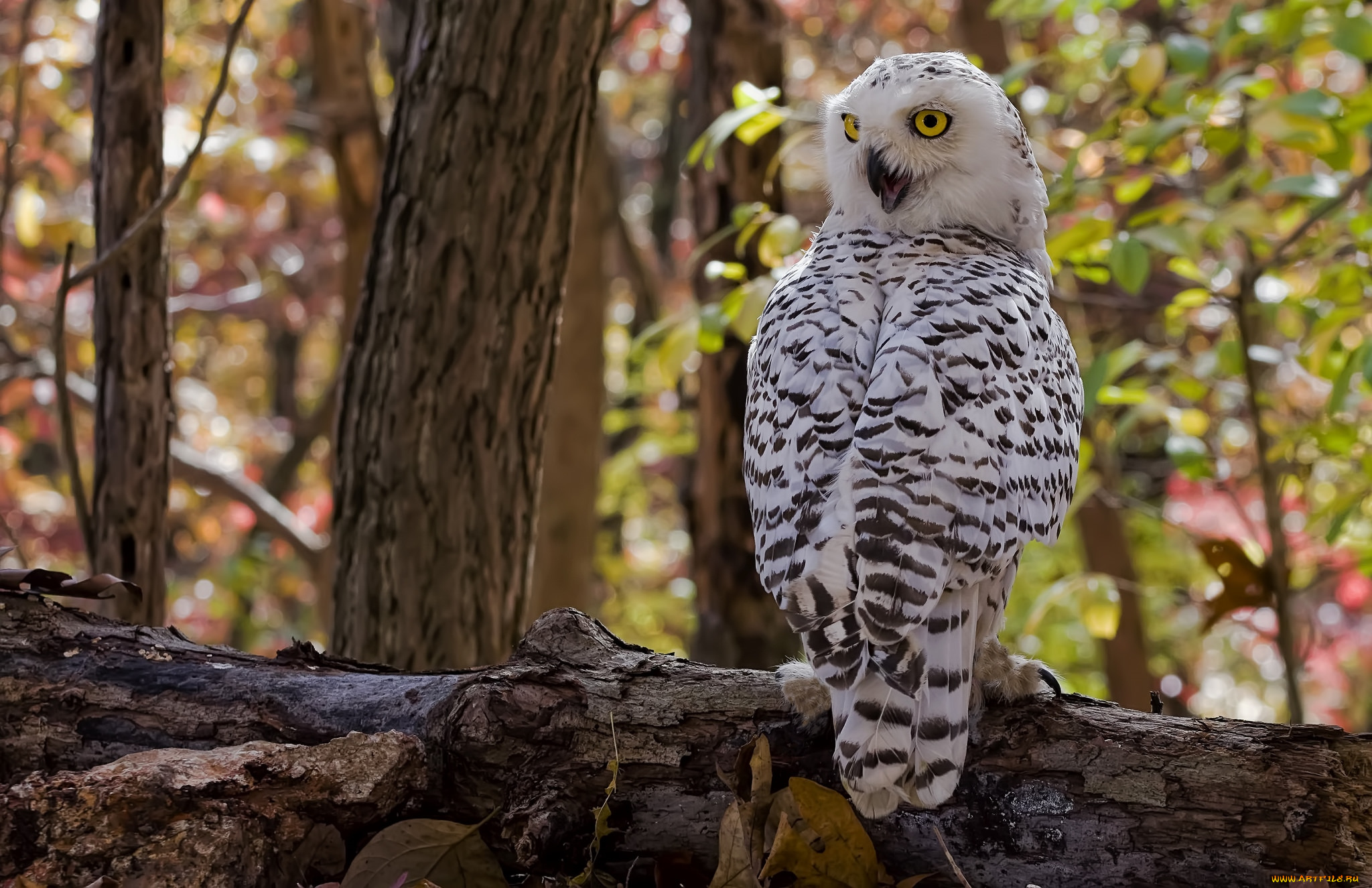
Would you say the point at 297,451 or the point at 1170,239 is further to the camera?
the point at 297,451

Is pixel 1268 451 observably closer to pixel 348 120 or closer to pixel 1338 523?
pixel 1338 523

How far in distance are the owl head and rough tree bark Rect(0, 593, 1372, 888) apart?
1.17 metres

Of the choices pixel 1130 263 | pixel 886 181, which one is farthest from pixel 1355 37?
pixel 886 181

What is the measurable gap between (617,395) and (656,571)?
89.2 inches

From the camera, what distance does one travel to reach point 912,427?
2.07 m

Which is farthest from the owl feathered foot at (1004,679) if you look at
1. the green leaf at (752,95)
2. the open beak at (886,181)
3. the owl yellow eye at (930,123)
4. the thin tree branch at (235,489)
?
the thin tree branch at (235,489)

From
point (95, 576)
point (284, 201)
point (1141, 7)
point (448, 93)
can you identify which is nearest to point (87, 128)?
point (284, 201)

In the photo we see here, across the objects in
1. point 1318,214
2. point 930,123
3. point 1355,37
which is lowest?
point 1318,214

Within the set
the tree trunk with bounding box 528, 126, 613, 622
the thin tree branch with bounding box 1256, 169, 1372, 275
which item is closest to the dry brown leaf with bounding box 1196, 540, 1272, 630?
the thin tree branch with bounding box 1256, 169, 1372, 275

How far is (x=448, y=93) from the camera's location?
3.16m

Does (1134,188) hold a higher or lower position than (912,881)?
higher

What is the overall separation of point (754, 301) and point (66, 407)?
76.3 inches

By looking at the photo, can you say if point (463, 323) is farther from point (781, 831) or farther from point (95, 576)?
point (781, 831)

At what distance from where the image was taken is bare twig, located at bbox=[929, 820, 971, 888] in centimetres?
186
